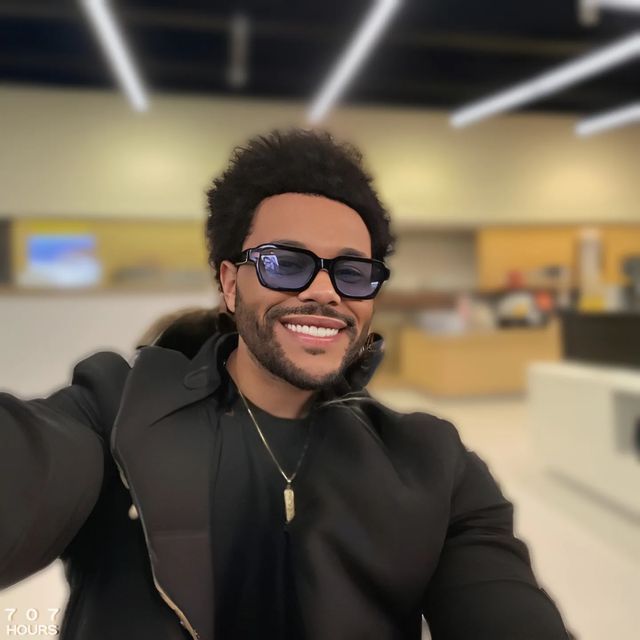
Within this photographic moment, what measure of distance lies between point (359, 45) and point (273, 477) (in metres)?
3.48

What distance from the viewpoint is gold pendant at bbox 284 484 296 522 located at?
2.42ft

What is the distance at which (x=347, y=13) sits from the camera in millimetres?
4137

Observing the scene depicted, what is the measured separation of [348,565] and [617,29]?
5.24 meters

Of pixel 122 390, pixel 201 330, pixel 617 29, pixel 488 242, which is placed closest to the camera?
pixel 122 390

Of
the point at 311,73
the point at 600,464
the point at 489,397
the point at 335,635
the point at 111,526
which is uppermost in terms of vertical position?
the point at 311,73

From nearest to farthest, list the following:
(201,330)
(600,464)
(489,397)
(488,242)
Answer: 1. (201,330)
2. (600,464)
3. (489,397)
4. (488,242)

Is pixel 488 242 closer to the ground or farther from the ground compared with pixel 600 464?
farther from the ground

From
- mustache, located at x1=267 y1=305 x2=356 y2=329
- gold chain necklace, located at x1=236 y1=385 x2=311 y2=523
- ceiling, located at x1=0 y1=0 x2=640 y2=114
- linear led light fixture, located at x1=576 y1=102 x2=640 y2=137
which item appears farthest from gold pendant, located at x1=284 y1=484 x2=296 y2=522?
linear led light fixture, located at x1=576 y1=102 x2=640 y2=137

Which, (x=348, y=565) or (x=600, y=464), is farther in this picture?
(x=600, y=464)

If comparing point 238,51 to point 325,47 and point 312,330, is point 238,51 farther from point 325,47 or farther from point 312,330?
point 312,330

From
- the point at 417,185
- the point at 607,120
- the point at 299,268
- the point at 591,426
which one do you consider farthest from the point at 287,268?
the point at 607,120

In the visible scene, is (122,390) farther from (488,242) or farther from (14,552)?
(488,242)

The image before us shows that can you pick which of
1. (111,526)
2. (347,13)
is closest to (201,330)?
(111,526)

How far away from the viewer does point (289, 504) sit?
2.45ft
